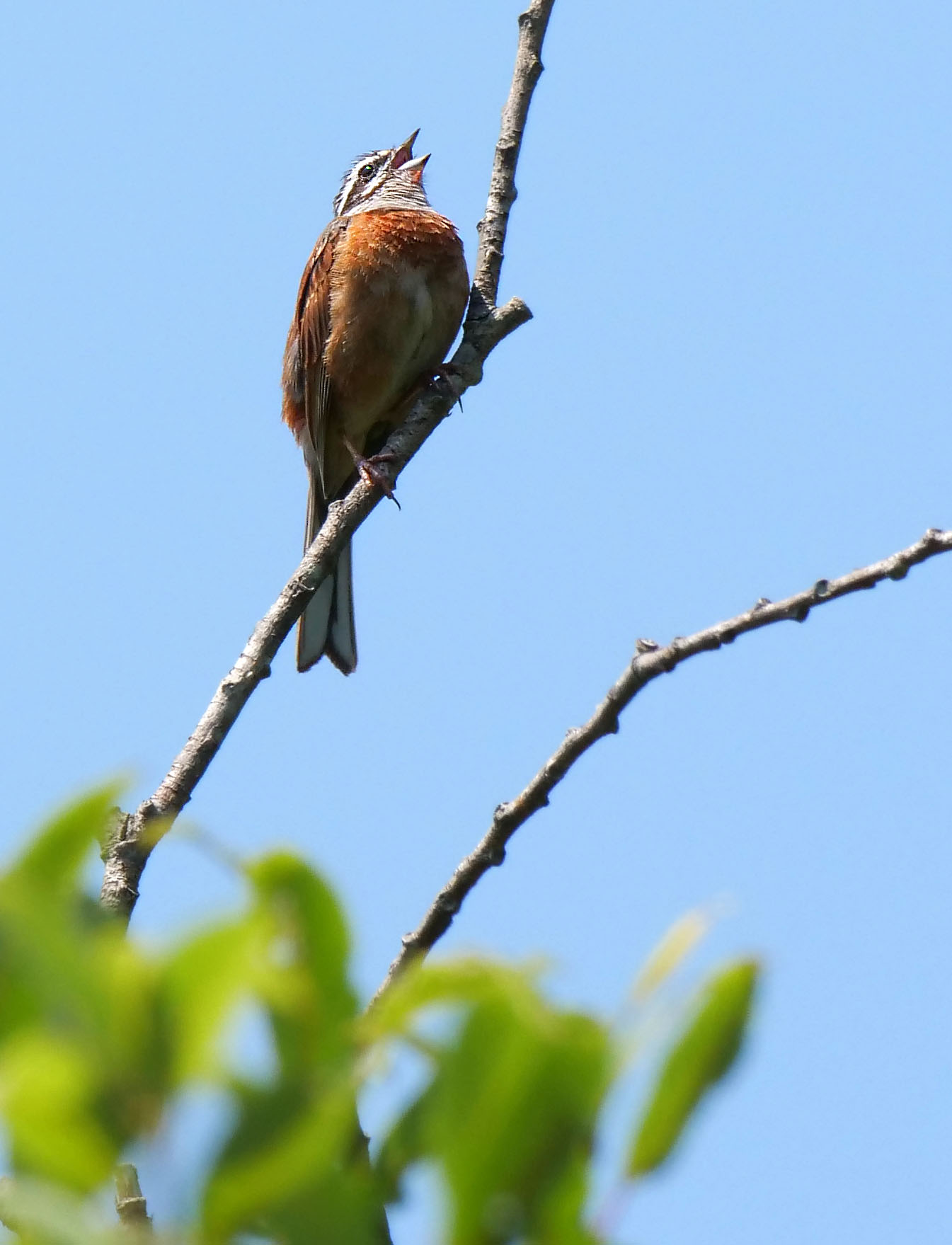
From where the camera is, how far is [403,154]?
9781mm

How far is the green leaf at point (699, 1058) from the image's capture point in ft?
2.99

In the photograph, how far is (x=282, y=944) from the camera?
98 centimetres

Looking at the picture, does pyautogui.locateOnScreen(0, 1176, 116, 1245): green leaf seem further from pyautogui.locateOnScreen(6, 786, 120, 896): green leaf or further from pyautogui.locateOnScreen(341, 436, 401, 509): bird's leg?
pyautogui.locateOnScreen(341, 436, 401, 509): bird's leg

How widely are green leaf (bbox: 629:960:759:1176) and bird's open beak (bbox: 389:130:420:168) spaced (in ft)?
30.8

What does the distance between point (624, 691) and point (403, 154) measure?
771cm

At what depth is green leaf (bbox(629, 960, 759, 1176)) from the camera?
0.91m

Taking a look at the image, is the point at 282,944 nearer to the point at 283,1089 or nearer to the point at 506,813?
the point at 283,1089

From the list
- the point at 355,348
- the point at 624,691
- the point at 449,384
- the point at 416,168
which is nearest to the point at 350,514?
the point at 449,384

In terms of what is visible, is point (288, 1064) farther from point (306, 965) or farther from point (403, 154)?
point (403, 154)

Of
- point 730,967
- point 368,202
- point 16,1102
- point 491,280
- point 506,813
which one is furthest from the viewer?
point 368,202

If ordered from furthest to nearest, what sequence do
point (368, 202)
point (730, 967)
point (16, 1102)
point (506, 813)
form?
point (368, 202), point (506, 813), point (730, 967), point (16, 1102)

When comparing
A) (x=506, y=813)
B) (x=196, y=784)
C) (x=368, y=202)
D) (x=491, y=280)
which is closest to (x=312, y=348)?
(x=368, y=202)

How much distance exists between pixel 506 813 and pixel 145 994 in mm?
2058

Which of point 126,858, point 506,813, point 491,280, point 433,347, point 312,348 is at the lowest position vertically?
point 506,813
